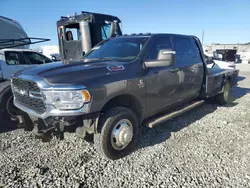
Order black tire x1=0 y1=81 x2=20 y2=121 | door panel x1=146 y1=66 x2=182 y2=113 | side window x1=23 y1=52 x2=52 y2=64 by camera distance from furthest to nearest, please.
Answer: side window x1=23 y1=52 x2=52 y2=64, black tire x1=0 y1=81 x2=20 y2=121, door panel x1=146 y1=66 x2=182 y2=113

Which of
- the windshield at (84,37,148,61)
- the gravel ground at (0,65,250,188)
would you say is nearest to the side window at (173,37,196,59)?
the windshield at (84,37,148,61)

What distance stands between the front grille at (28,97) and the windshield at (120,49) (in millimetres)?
1277

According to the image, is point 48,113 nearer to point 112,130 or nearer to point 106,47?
point 112,130

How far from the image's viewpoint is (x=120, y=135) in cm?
319

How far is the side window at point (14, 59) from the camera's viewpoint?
7094 millimetres

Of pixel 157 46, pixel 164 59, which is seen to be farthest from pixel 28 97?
pixel 157 46

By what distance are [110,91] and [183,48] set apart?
8.02 feet

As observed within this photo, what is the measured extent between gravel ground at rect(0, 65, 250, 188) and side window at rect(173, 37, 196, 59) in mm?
1578

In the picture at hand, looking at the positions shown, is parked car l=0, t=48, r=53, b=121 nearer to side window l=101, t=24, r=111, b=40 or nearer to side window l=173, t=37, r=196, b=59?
side window l=101, t=24, r=111, b=40

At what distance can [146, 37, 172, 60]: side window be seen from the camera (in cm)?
364

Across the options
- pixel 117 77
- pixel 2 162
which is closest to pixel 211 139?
pixel 117 77

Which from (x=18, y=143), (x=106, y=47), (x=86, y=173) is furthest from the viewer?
(x=106, y=47)

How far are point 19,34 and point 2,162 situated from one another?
42.1 feet

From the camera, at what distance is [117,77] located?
9.73ft
